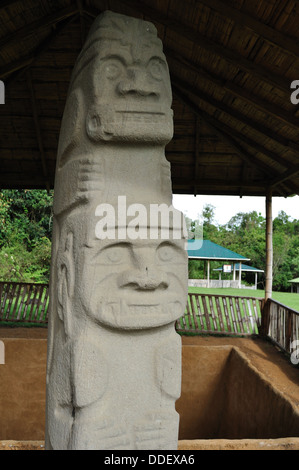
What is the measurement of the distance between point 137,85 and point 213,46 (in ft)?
8.11

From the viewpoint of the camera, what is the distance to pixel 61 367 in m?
2.29

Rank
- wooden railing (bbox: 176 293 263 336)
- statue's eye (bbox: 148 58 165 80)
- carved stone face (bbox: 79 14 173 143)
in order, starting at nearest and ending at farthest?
carved stone face (bbox: 79 14 173 143), statue's eye (bbox: 148 58 165 80), wooden railing (bbox: 176 293 263 336)

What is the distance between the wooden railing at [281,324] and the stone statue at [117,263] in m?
4.81

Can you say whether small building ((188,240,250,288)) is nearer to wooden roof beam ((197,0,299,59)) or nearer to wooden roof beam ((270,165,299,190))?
wooden roof beam ((270,165,299,190))

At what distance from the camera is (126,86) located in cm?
243

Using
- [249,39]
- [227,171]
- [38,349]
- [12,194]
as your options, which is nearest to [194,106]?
[227,171]

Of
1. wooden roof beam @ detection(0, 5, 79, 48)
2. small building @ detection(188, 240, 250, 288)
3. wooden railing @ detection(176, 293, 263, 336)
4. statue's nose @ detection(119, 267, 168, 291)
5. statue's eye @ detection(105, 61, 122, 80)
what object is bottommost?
wooden railing @ detection(176, 293, 263, 336)

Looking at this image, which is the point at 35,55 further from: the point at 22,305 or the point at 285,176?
the point at 22,305

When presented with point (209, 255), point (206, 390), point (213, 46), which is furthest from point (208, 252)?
point (213, 46)

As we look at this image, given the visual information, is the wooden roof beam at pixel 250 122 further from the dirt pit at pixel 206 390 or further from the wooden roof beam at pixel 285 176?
the dirt pit at pixel 206 390

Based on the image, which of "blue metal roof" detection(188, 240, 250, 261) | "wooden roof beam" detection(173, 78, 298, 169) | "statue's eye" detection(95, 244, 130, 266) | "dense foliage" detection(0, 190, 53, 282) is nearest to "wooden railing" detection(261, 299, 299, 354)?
"wooden roof beam" detection(173, 78, 298, 169)

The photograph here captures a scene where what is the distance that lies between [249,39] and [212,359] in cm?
488

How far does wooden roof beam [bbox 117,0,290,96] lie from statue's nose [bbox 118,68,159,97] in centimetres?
235

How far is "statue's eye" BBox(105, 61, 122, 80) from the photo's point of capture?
245cm
